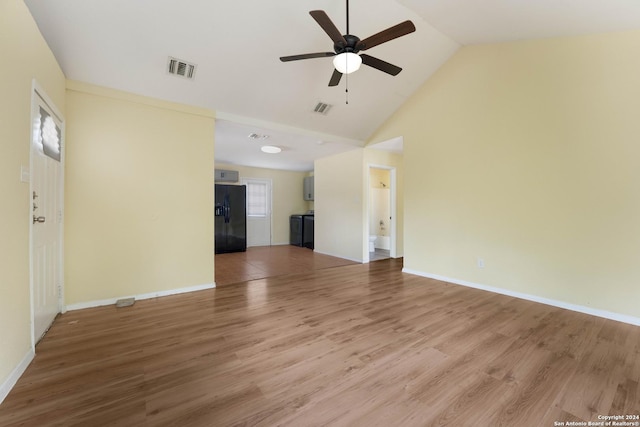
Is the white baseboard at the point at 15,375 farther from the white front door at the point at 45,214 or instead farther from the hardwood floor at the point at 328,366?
the white front door at the point at 45,214

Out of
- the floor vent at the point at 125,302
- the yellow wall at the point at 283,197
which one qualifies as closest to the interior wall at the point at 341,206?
the yellow wall at the point at 283,197

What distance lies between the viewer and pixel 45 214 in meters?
2.26

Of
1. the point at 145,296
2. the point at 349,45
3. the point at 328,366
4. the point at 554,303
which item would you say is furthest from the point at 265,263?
the point at 554,303

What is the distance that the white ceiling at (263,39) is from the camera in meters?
2.34

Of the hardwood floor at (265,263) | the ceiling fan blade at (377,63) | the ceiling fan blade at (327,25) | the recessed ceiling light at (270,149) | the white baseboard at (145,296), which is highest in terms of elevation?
the ceiling fan blade at (327,25)

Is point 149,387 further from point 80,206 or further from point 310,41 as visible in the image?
point 310,41

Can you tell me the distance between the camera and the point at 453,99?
3.84 metres

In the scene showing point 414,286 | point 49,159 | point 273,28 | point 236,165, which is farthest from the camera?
point 236,165

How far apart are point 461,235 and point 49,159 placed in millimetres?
4837

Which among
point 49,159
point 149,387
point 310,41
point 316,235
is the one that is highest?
point 310,41

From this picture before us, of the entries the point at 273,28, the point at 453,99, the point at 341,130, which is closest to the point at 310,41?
the point at 273,28

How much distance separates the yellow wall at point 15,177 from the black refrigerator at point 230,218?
458 cm

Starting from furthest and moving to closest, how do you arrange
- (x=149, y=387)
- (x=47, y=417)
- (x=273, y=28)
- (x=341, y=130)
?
1. (x=341, y=130)
2. (x=273, y=28)
3. (x=149, y=387)
4. (x=47, y=417)

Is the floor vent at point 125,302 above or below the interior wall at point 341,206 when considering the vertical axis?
below
